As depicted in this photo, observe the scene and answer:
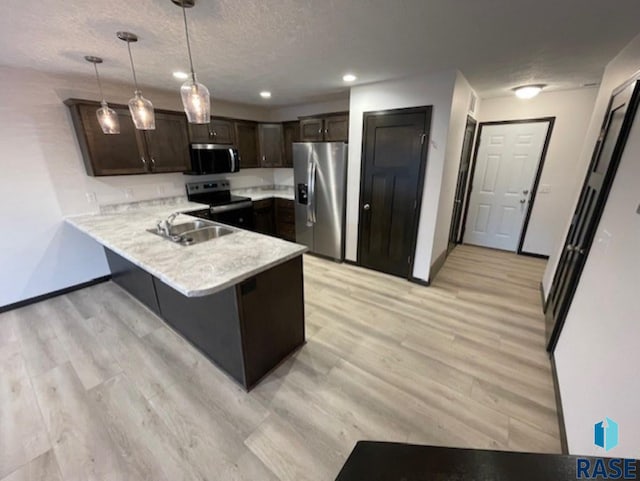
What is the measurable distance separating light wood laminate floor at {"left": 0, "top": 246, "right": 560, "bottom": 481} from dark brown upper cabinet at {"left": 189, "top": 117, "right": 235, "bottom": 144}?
2364 millimetres

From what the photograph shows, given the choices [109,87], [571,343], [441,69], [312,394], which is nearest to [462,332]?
[571,343]

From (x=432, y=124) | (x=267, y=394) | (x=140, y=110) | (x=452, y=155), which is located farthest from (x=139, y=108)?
(x=452, y=155)

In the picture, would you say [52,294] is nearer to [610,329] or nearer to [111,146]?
[111,146]

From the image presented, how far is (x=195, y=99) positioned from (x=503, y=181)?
15.0 ft

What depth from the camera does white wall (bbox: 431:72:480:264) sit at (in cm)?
279

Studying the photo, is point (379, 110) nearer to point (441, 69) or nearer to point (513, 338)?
point (441, 69)

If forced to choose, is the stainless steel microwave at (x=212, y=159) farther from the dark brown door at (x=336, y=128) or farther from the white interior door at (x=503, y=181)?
the white interior door at (x=503, y=181)

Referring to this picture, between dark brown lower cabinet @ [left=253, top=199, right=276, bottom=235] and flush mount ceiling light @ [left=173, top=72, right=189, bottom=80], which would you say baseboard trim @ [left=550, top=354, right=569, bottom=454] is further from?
flush mount ceiling light @ [left=173, top=72, right=189, bottom=80]

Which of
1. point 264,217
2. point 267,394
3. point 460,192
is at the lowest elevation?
point 267,394

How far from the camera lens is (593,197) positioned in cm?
202

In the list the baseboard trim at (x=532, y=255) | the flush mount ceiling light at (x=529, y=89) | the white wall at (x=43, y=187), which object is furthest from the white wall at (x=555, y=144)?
the white wall at (x=43, y=187)

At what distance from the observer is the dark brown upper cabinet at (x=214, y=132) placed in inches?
143

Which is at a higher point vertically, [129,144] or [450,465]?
[129,144]

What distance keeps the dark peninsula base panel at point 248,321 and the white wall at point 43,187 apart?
5.20ft
